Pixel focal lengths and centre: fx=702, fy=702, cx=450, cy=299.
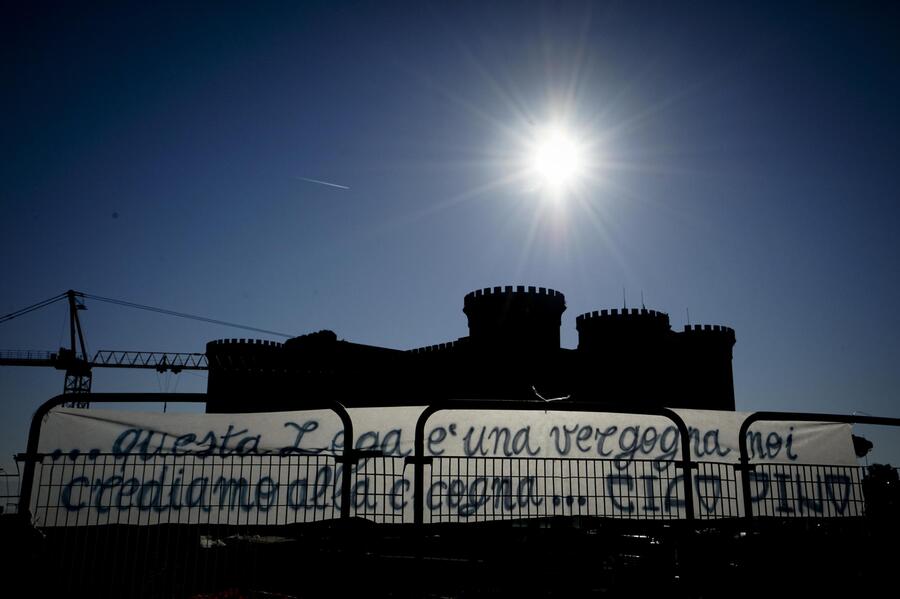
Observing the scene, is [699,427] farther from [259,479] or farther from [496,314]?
[496,314]

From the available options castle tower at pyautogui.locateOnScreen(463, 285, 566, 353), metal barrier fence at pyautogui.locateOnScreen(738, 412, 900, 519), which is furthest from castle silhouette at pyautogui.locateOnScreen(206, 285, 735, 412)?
metal barrier fence at pyautogui.locateOnScreen(738, 412, 900, 519)

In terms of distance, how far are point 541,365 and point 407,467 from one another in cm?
3171

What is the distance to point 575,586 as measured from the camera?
5.43m

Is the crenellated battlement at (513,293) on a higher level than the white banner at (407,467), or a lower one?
higher

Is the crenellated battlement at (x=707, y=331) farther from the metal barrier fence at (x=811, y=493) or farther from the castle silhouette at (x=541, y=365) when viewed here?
the metal barrier fence at (x=811, y=493)

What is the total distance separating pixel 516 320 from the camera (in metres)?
38.1

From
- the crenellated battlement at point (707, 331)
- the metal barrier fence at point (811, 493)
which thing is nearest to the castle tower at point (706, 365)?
the crenellated battlement at point (707, 331)

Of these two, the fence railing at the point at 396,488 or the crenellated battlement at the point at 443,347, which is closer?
the fence railing at the point at 396,488

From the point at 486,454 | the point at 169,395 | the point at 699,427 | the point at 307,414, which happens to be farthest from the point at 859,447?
the point at 169,395

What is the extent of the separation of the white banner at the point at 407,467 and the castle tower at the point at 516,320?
30.0 m

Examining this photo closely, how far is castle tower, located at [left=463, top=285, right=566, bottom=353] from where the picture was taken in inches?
1492

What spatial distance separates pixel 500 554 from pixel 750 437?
3900mm

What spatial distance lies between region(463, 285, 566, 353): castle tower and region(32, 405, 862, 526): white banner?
30.0 meters

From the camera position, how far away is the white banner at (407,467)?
6.39 meters
